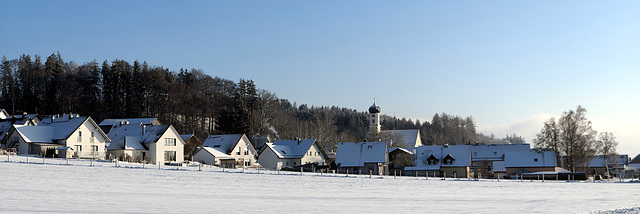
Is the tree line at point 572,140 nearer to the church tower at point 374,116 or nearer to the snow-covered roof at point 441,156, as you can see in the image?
the snow-covered roof at point 441,156

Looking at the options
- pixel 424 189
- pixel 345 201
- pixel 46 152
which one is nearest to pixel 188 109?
pixel 46 152

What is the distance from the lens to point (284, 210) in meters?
27.9

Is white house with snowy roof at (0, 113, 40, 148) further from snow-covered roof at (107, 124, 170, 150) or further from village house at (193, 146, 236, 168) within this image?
village house at (193, 146, 236, 168)

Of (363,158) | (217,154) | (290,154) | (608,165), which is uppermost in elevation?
(217,154)

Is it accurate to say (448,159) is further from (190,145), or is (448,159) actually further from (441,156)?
(190,145)

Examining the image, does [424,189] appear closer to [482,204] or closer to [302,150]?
[482,204]

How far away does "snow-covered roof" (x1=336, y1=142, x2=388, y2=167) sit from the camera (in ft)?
263

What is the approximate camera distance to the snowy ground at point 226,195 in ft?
90.5

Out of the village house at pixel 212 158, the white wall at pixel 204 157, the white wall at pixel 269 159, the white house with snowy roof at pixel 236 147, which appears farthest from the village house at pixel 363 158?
the white wall at pixel 204 157

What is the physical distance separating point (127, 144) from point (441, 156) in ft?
134

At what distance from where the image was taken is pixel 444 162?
8388 centimetres

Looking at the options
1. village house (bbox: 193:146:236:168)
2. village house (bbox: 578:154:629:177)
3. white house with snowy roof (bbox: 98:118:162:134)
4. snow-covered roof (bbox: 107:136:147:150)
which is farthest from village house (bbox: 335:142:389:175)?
village house (bbox: 578:154:629:177)

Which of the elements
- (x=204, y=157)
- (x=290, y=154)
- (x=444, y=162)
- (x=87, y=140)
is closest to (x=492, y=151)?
(x=444, y=162)

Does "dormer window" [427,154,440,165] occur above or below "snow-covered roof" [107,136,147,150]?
below
